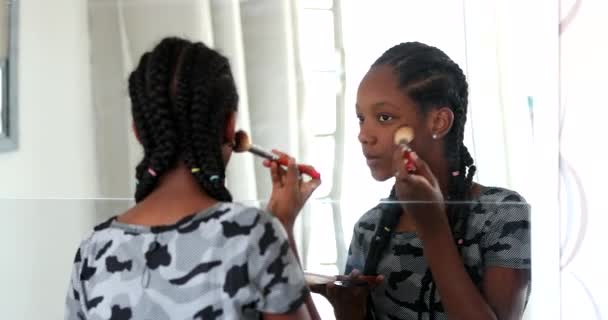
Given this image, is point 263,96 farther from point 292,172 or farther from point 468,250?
point 468,250

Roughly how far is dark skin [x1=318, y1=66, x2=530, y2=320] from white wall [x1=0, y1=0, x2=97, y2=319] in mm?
285

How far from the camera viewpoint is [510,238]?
2.37 feet

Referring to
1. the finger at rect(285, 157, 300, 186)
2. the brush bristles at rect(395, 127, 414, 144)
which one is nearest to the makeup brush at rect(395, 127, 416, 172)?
the brush bristles at rect(395, 127, 414, 144)

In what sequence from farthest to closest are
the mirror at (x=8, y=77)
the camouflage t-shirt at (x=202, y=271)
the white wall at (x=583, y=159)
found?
the mirror at (x=8, y=77) → the white wall at (x=583, y=159) → the camouflage t-shirt at (x=202, y=271)

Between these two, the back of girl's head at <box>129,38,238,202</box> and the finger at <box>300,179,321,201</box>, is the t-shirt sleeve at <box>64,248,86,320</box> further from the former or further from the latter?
the finger at <box>300,179,321,201</box>

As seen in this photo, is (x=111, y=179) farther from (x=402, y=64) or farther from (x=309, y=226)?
(x=402, y=64)

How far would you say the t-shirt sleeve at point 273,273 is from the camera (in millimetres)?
606

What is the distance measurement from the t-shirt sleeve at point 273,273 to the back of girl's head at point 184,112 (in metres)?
0.06

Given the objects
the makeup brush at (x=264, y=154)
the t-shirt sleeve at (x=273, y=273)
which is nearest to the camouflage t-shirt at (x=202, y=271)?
the t-shirt sleeve at (x=273, y=273)

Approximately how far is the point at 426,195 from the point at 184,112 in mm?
253

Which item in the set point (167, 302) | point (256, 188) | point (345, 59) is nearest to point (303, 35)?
point (345, 59)

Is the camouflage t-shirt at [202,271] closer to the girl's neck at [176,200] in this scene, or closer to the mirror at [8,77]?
the girl's neck at [176,200]

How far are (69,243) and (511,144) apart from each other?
46 cm

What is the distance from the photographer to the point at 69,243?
2.63 feet
